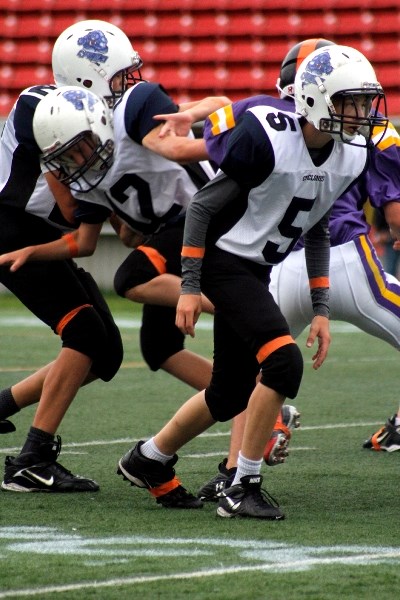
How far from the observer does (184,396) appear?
25.2 feet

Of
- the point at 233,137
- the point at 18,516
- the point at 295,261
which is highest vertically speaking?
the point at 233,137

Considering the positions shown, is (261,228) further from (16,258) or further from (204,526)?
(16,258)

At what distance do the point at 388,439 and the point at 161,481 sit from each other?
1.68 metres

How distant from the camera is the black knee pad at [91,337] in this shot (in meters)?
4.85

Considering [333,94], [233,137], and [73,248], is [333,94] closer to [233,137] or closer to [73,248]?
[233,137]

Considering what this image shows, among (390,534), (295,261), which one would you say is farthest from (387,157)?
(390,534)

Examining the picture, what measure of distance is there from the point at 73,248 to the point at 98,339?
367 millimetres

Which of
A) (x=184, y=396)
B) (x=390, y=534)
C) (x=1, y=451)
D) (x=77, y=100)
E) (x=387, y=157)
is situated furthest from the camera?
(x=184, y=396)

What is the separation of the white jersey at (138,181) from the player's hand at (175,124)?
0.12 metres

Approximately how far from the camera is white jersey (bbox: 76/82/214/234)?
465 centimetres

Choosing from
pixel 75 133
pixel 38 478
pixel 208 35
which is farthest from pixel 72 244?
pixel 208 35

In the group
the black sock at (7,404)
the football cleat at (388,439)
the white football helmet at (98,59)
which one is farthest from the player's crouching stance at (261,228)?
the football cleat at (388,439)

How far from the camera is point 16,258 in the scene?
4766 millimetres

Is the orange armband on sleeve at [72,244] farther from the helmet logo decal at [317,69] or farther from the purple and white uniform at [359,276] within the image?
the helmet logo decal at [317,69]
